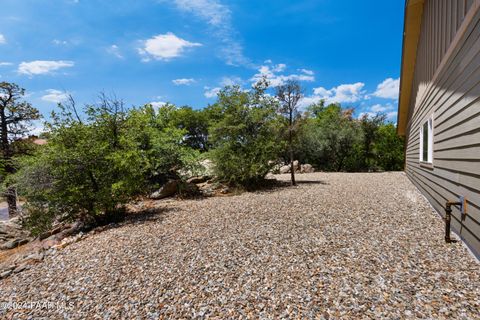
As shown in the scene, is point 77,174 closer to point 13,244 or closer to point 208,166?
point 13,244

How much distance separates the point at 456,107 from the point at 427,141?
2765 mm

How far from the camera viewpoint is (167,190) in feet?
25.2

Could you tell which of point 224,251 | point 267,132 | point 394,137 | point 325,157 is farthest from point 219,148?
point 394,137

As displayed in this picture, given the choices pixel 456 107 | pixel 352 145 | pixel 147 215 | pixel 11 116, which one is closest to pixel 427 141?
pixel 456 107

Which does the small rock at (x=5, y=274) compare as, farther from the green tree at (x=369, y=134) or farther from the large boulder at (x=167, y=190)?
the green tree at (x=369, y=134)

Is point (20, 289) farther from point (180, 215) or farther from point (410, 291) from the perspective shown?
point (410, 291)

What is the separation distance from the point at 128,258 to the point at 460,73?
195 inches

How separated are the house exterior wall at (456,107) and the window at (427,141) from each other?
0.35 meters

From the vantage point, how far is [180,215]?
526cm

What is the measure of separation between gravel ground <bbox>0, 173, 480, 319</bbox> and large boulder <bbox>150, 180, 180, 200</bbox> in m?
3.02

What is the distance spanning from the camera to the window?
16.8 feet

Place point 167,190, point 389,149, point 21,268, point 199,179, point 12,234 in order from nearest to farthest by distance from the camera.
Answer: point 21,268 < point 12,234 < point 167,190 < point 199,179 < point 389,149

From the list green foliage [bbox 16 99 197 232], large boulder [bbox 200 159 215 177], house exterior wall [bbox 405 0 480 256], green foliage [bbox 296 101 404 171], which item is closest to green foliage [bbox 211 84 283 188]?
large boulder [bbox 200 159 215 177]

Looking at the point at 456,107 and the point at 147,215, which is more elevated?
the point at 456,107
